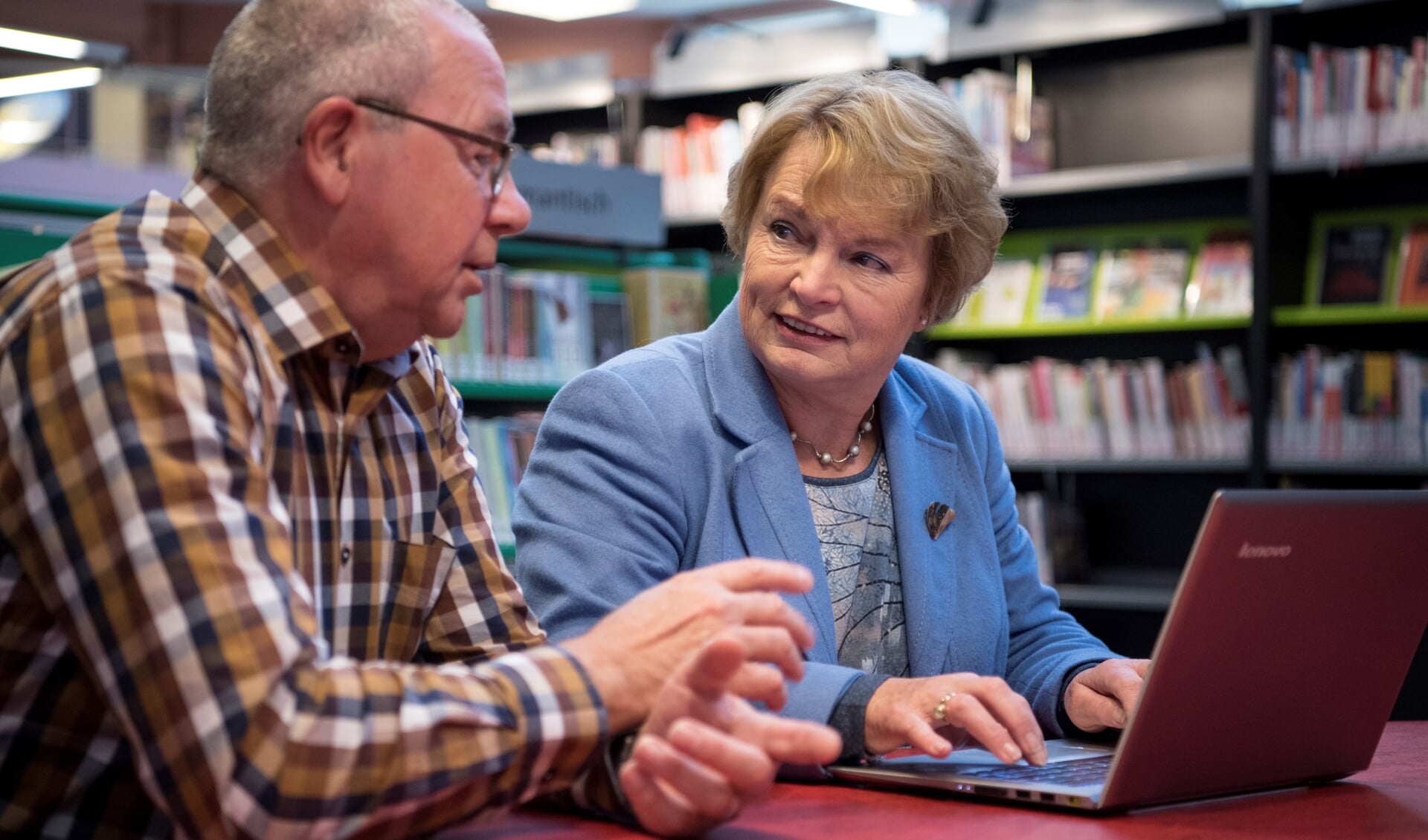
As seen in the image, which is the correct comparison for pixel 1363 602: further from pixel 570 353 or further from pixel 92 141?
pixel 92 141

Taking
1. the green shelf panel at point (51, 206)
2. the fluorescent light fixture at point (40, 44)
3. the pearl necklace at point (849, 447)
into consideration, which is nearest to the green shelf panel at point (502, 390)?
the green shelf panel at point (51, 206)

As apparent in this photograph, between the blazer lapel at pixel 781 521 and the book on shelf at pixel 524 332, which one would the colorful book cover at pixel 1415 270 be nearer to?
the book on shelf at pixel 524 332

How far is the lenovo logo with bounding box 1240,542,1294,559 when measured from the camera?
42.8 inches

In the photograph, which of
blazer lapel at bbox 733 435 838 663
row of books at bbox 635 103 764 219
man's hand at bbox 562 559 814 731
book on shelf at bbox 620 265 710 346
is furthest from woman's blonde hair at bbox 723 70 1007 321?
row of books at bbox 635 103 764 219

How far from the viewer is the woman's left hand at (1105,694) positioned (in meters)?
1.51

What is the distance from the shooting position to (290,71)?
43.0 inches

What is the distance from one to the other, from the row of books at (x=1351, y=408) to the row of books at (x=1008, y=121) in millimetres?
1171

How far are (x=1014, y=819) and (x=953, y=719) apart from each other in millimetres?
175

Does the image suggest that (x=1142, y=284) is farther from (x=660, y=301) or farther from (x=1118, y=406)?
(x=660, y=301)

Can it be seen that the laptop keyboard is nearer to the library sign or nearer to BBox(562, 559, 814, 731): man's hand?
BBox(562, 559, 814, 731): man's hand

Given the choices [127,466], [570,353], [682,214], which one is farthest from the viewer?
[682,214]

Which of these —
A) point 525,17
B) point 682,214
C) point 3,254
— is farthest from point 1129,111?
point 525,17

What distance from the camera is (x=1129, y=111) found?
5.20 metres

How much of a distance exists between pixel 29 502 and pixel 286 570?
0.53ft
